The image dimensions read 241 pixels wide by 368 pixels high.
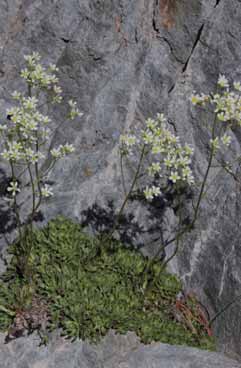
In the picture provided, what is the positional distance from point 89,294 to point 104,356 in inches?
26.1

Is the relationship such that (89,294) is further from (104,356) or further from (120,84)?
(120,84)

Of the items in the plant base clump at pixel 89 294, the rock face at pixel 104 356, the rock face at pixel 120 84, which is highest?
the rock face at pixel 120 84

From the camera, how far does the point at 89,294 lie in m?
5.21

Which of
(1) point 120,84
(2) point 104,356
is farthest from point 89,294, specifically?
(1) point 120,84

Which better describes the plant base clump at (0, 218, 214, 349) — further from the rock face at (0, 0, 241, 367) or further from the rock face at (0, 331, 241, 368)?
the rock face at (0, 0, 241, 367)

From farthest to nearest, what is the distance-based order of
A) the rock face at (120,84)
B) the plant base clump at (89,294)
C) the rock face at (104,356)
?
the rock face at (120,84) → the plant base clump at (89,294) → the rock face at (104,356)

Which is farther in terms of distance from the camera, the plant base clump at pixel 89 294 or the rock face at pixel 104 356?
the plant base clump at pixel 89 294

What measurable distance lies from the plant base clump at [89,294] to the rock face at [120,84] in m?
0.25

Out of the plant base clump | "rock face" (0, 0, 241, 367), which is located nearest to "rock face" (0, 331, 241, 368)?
the plant base clump

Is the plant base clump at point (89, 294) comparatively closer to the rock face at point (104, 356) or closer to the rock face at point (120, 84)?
the rock face at point (104, 356)

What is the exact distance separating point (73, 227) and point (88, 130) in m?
1.20

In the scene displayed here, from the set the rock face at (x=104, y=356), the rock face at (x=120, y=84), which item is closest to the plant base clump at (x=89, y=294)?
the rock face at (x=104, y=356)

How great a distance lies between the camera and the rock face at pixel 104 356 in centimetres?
479

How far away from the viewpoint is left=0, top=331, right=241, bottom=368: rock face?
4.79 m
